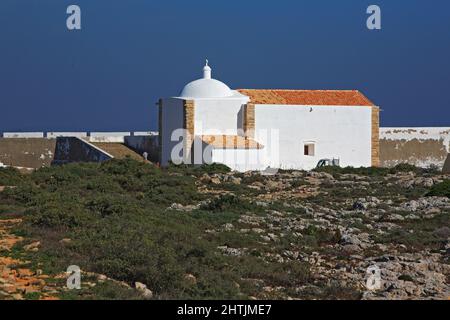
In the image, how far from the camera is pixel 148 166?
86.2ft

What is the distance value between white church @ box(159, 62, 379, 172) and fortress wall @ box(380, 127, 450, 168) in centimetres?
329

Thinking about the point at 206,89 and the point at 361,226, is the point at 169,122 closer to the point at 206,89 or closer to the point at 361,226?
the point at 206,89

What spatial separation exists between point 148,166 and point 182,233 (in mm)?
11997

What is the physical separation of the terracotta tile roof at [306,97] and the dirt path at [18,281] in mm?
20958

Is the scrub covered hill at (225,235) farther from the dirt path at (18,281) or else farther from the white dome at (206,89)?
the white dome at (206,89)

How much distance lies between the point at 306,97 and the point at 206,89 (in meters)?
3.91

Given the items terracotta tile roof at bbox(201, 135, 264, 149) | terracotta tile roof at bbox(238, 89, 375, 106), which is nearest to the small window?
terracotta tile roof at bbox(238, 89, 375, 106)

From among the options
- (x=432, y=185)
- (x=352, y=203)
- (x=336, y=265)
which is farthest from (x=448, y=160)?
(x=336, y=265)

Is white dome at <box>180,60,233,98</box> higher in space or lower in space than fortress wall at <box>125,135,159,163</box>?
higher

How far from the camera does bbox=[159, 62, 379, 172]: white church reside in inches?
1257

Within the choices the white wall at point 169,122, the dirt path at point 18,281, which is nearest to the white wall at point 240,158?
the white wall at point 169,122

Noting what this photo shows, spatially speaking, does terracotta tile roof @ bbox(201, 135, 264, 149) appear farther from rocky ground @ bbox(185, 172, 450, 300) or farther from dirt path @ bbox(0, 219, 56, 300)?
dirt path @ bbox(0, 219, 56, 300)

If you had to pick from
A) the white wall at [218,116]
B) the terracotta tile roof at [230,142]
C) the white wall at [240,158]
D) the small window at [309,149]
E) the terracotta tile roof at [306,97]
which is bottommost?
the white wall at [240,158]

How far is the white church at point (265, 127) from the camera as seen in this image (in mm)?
31922
